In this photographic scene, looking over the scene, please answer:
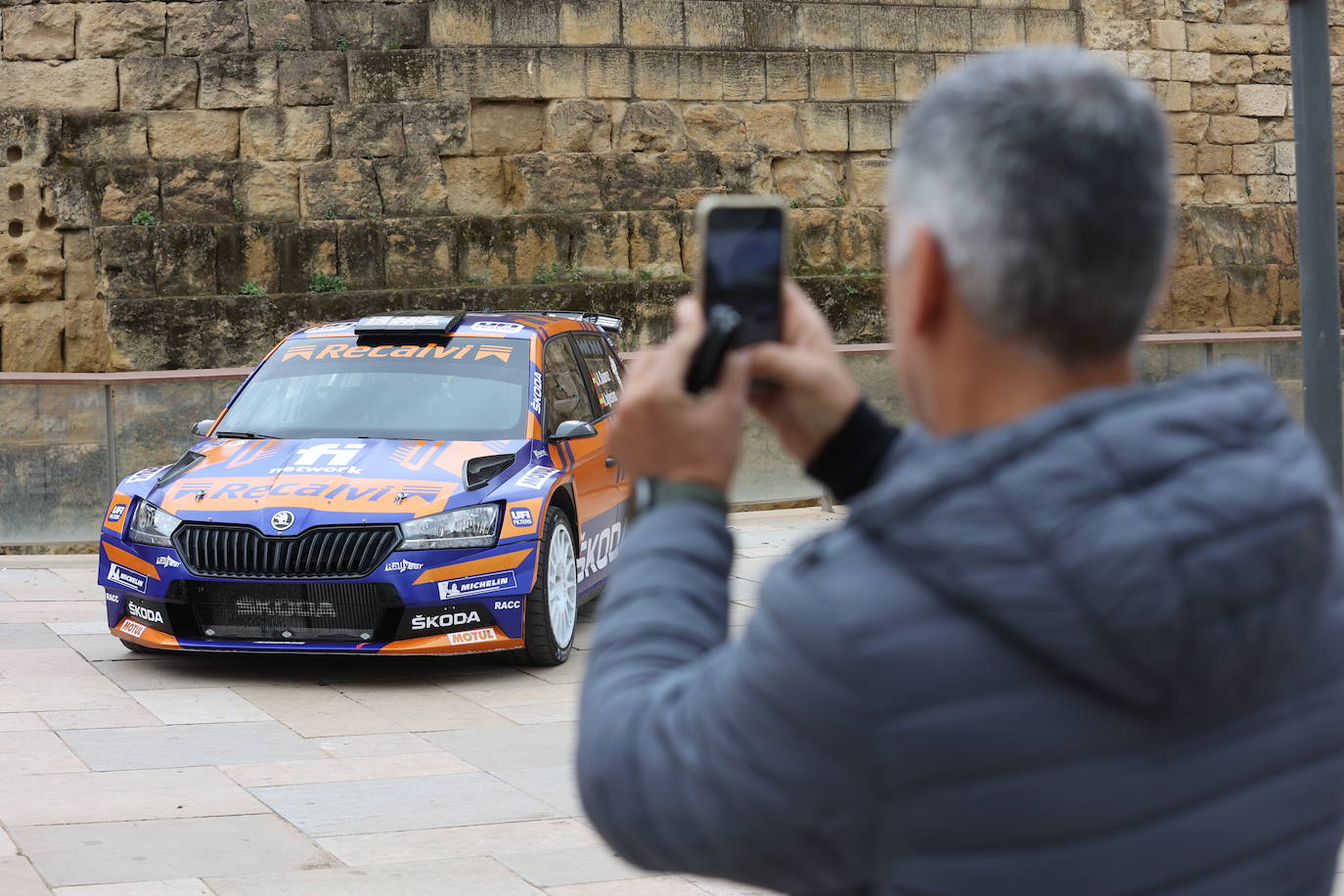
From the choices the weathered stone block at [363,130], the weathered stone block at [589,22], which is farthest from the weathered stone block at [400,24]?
the weathered stone block at [589,22]

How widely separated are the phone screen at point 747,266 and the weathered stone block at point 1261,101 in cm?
2152

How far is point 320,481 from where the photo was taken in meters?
7.79

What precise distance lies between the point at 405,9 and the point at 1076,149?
16363mm

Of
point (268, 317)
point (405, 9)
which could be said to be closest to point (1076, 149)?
point (268, 317)

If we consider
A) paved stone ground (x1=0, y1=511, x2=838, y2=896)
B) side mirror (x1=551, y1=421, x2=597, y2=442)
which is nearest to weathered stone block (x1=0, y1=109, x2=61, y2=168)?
paved stone ground (x1=0, y1=511, x2=838, y2=896)

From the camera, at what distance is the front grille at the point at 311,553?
752 cm

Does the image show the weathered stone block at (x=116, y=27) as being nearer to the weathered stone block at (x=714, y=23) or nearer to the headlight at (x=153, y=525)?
the weathered stone block at (x=714, y=23)

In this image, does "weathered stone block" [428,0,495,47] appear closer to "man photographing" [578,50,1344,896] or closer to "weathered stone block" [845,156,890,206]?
"weathered stone block" [845,156,890,206]

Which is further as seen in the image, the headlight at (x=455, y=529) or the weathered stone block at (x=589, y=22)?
the weathered stone block at (x=589, y=22)

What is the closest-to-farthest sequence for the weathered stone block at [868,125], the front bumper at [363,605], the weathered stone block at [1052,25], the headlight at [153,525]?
the front bumper at [363,605], the headlight at [153,525], the weathered stone block at [868,125], the weathered stone block at [1052,25]

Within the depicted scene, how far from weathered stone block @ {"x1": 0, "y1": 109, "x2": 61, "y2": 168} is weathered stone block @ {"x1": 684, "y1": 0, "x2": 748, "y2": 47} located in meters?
6.53

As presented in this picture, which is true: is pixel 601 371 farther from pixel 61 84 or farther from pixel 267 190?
pixel 61 84

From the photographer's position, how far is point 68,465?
12.6 m

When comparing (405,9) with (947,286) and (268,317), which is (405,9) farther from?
(947,286)
